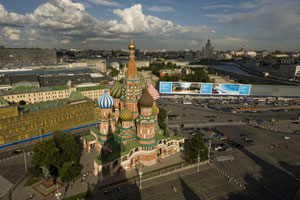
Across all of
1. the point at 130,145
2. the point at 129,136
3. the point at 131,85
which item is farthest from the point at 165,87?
the point at 130,145

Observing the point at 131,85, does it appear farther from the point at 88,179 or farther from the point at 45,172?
the point at 45,172

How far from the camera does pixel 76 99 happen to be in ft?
231

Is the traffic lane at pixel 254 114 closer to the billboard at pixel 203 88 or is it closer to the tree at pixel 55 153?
the billboard at pixel 203 88

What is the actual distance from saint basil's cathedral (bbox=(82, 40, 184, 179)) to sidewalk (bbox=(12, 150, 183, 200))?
1.21 meters

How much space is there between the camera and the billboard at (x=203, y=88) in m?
108

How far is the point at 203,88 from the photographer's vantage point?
110 meters

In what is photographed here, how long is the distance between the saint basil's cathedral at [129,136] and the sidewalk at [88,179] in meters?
1.21

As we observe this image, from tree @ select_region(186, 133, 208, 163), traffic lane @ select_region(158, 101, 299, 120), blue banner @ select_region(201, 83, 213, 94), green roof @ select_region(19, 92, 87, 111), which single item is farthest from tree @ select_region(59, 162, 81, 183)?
blue banner @ select_region(201, 83, 213, 94)

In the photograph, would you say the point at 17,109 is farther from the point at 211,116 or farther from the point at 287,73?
the point at 287,73

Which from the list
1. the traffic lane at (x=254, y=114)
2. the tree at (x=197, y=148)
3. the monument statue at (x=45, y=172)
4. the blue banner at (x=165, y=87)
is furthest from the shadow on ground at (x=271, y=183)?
the blue banner at (x=165, y=87)

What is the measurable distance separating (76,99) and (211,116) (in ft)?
184

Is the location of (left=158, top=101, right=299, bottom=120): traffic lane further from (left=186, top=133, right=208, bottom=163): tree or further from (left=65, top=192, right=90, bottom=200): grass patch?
(left=65, top=192, right=90, bottom=200): grass patch

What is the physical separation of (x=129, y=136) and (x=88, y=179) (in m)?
12.7

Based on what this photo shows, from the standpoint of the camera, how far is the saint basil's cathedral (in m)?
42.4
